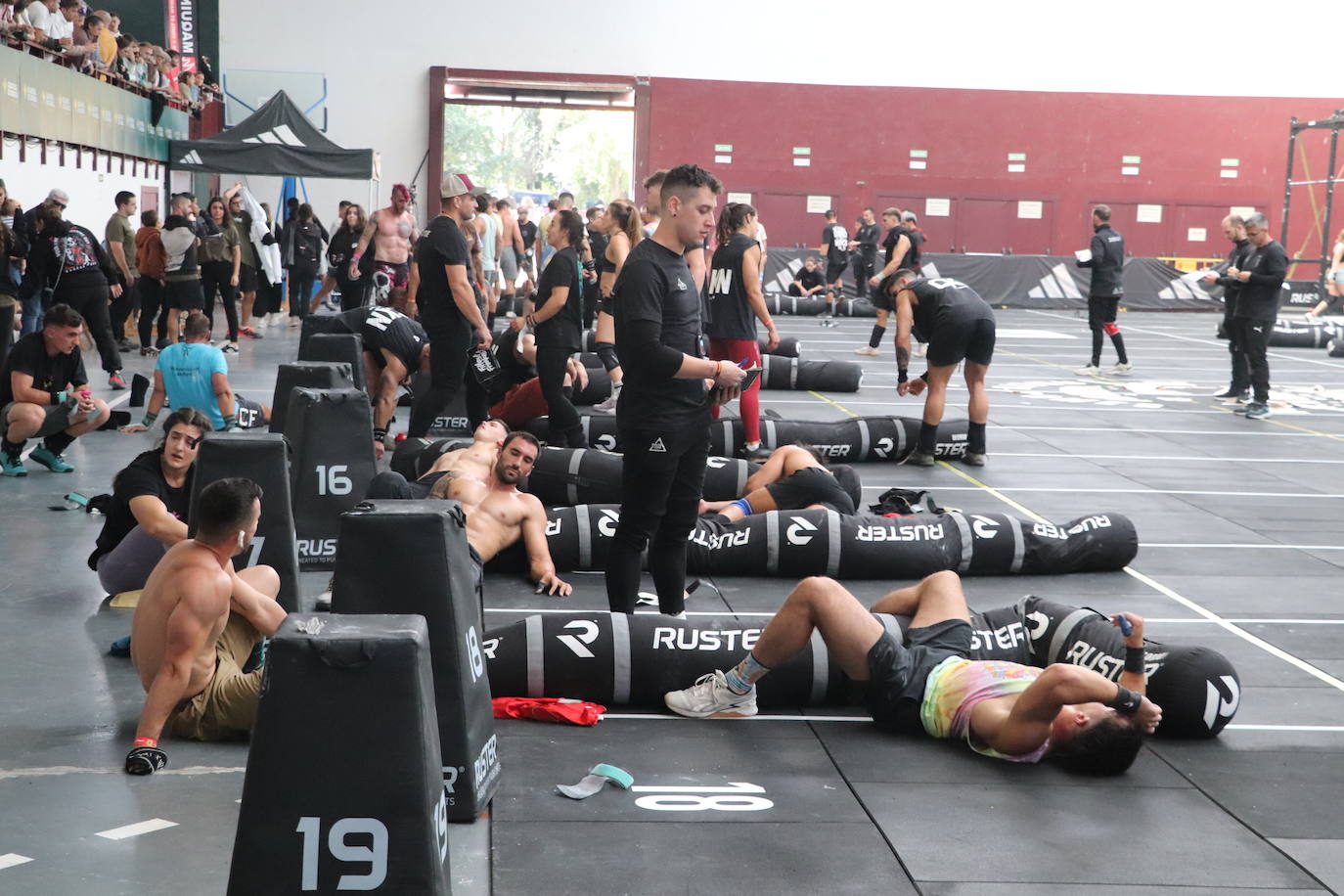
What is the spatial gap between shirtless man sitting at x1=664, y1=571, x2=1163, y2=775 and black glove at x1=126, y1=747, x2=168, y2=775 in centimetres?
194

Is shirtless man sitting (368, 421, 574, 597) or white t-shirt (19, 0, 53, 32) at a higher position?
white t-shirt (19, 0, 53, 32)

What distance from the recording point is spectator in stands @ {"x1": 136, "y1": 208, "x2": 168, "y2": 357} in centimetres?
1633

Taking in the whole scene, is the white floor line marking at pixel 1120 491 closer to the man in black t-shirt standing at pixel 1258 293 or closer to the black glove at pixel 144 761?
the man in black t-shirt standing at pixel 1258 293

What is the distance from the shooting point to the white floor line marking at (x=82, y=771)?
15.4ft

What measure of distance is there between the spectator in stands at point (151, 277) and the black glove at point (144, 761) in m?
12.5

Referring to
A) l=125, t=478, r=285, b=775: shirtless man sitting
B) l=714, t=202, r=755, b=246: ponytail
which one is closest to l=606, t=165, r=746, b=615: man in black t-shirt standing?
l=125, t=478, r=285, b=775: shirtless man sitting

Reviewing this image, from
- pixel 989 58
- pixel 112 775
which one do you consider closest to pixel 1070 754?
pixel 112 775

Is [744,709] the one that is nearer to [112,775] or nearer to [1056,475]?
[112,775]

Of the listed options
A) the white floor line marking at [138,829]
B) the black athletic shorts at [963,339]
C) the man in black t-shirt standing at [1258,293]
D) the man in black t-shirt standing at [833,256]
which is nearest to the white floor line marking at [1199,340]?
the man in black t-shirt standing at [1258,293]

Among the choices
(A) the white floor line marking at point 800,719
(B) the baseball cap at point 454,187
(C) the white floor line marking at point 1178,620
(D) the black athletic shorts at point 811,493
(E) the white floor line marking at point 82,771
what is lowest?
(A) the white floor line marking at point 800,719

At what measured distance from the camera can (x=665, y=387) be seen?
5.91 meters

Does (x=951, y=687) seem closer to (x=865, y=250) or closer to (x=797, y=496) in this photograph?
(x=797, y=496)

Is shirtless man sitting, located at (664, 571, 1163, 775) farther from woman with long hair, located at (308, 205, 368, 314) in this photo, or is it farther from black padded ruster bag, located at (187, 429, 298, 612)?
woman with long hair, located at (308, 205, 368, 314)

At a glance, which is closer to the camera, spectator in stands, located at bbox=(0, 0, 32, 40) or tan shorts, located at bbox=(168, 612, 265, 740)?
tan shorts, located at bbox=(168, 612, 265, 740)
